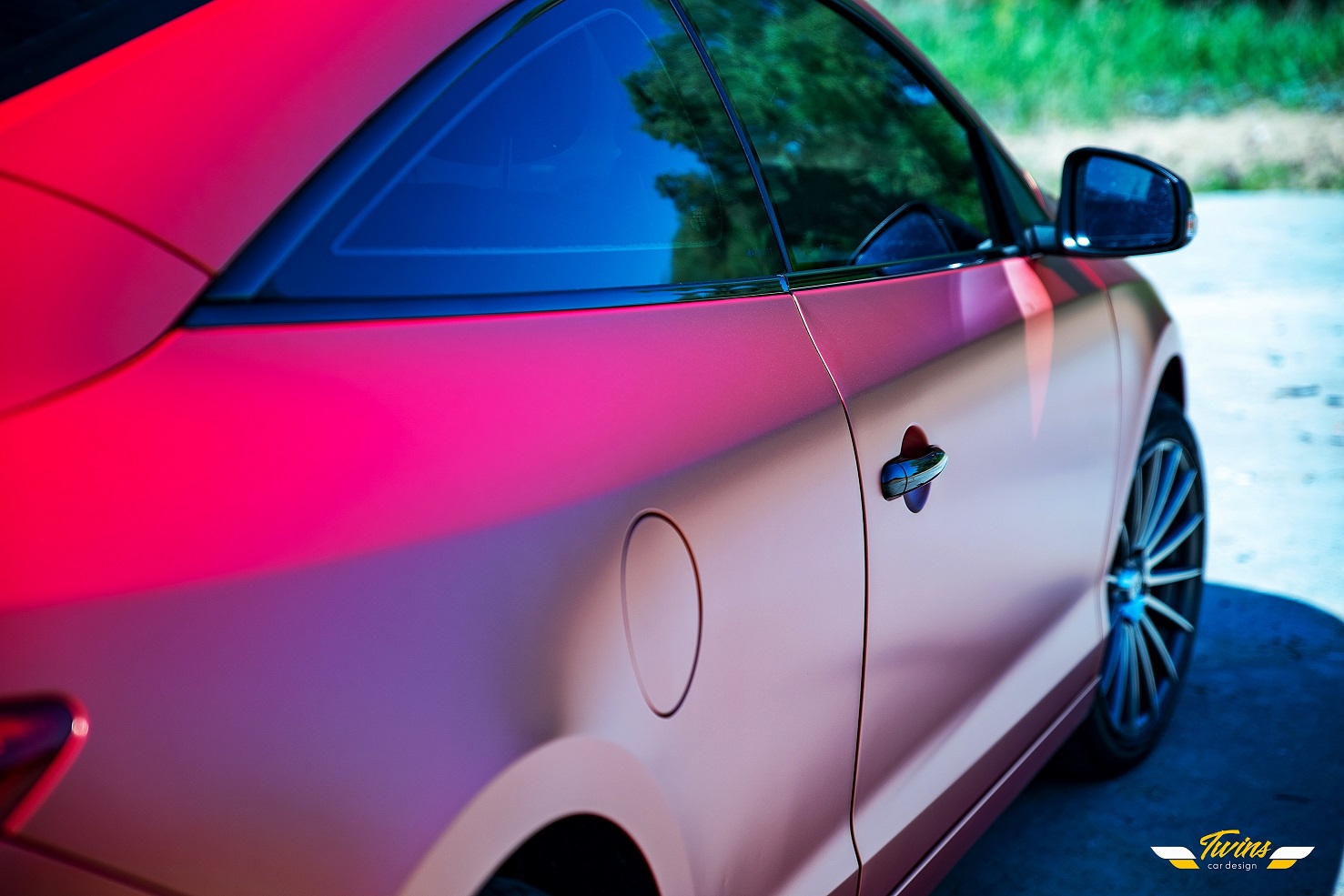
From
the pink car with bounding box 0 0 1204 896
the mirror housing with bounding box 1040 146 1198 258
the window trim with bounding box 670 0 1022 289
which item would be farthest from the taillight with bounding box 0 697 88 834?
the mirror housing with bounding box 1040 146 1198 258

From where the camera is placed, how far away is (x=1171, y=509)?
3.09 m

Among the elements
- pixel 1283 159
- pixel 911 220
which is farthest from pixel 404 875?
pixel 1283 159

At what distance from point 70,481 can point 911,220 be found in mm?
1795

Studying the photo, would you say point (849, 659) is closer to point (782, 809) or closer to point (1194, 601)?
point (782, 809)

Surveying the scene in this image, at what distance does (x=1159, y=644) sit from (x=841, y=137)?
1605 mm

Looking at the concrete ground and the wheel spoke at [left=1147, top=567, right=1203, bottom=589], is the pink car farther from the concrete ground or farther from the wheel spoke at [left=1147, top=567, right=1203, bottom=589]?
the wheel spoke at [left=1147, top=567, right=1203, bottom=589]

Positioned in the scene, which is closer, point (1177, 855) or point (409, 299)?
point (409, 299)

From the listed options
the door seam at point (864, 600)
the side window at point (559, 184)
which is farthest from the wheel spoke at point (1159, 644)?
the side window at point (559, 184)

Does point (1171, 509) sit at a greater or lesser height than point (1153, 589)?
greater

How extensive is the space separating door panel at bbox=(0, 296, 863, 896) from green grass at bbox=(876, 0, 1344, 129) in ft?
61.2

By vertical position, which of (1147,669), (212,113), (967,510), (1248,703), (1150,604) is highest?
(212,113)

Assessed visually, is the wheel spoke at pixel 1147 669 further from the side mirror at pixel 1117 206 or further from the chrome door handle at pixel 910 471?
the chrome door handle at pixel 910 471

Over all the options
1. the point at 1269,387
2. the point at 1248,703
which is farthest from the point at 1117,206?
the point at 1269,387

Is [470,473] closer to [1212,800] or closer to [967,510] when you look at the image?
[967,510]
